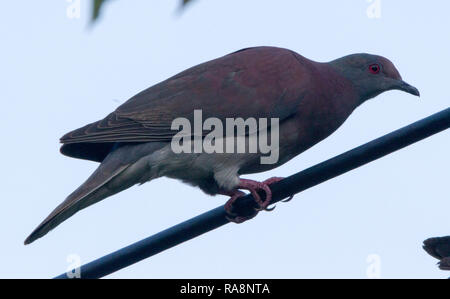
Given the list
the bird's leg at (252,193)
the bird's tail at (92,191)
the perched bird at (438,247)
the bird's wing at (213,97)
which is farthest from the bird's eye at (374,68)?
the perched bird at (438,247)

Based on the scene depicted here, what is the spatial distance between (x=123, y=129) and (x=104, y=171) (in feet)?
1.20

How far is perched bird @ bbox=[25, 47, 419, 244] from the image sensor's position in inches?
194

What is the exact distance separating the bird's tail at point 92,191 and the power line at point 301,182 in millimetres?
983

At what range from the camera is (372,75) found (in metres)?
5.99

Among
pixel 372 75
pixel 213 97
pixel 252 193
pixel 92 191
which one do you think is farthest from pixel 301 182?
pixel 372 75

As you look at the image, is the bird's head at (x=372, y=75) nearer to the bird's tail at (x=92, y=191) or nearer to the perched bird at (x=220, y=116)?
the perched bird at (x=220, y=116)

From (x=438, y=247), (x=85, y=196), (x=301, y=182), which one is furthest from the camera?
(x=85, y=196)

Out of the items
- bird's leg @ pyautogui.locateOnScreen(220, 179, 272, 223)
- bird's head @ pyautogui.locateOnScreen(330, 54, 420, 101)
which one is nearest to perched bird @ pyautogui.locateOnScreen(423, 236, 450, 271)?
bird's leg @ pyautogui.locateOnScreen(220, 179, 272, 223)

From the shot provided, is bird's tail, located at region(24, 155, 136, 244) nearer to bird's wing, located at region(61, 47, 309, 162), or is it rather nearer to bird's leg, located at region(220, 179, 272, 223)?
bird's wing, located at region(61, 47, 309, 162)

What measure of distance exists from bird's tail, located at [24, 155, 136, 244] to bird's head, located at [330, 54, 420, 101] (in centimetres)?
203

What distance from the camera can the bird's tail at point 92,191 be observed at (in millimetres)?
4359

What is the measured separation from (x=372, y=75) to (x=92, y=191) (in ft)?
8.35

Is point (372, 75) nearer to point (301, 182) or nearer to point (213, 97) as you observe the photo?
point (213, 97)
